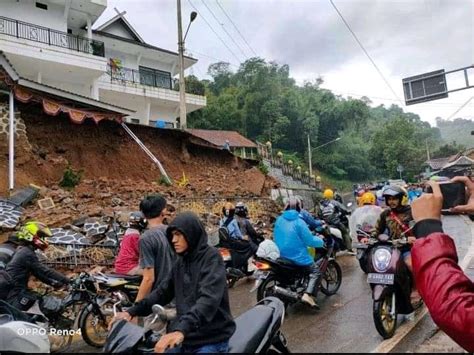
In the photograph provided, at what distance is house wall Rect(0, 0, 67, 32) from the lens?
A: 19219 mm

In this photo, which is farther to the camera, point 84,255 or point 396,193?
point 84,255

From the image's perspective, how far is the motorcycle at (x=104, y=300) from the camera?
16.4 ft

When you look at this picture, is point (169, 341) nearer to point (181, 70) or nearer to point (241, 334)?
point (241, 334)

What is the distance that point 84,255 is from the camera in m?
9.09

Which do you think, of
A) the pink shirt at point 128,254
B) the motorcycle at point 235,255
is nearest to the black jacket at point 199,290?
the pink shirt at point 128,254

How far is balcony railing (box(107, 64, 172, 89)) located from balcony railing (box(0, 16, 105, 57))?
1957 millimetres

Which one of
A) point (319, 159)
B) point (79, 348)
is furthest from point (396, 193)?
point (319, 159)

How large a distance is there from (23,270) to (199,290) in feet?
9.76

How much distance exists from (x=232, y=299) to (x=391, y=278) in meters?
3.30

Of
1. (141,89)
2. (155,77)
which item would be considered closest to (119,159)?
(141,89)

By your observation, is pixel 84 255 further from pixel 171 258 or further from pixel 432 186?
pixel 432 186

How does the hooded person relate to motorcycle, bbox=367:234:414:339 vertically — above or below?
above

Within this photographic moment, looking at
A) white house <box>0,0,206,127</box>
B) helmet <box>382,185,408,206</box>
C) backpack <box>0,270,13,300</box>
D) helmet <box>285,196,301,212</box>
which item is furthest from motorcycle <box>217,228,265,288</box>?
white house <box>0,0,206,127</box>

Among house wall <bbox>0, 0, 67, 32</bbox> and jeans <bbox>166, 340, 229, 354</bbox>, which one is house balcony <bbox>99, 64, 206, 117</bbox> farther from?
jeans <bbox>166, 340, 229, 354</bbox>
